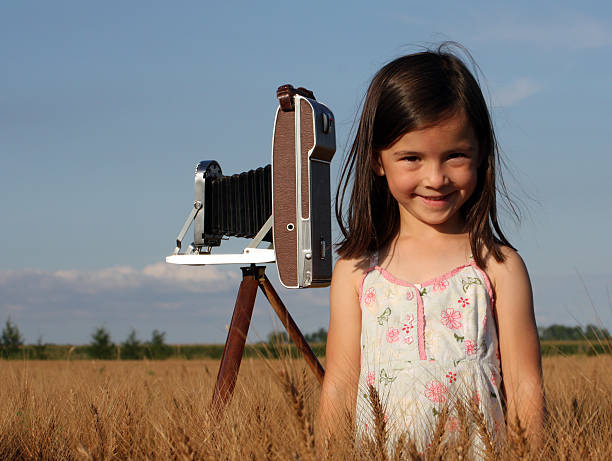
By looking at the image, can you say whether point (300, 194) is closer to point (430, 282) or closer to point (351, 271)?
point (351, 271)

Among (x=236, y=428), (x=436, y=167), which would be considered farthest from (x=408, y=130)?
(x=236, y=428)

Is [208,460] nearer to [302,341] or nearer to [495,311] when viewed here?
[495,311]

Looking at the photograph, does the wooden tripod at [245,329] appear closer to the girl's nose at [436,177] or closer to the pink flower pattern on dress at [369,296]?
the pink flower pattern on dress at [369,296]

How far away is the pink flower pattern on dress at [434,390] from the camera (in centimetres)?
247

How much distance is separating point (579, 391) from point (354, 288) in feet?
6.72

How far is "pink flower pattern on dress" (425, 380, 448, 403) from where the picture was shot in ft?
8.09

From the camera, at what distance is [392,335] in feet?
8.59

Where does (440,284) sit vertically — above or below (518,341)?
above

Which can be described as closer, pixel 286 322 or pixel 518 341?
pixel 518 341

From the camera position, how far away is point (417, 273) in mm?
2670

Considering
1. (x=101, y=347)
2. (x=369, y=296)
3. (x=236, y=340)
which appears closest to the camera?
(x=369, y=296)

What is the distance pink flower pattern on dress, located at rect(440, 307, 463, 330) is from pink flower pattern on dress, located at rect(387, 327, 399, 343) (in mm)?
179

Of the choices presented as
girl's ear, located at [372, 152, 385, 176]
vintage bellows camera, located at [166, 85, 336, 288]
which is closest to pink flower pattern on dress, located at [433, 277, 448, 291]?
girl's ear, located at [372, 152, 385, 176]

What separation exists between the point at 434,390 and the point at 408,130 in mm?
943
